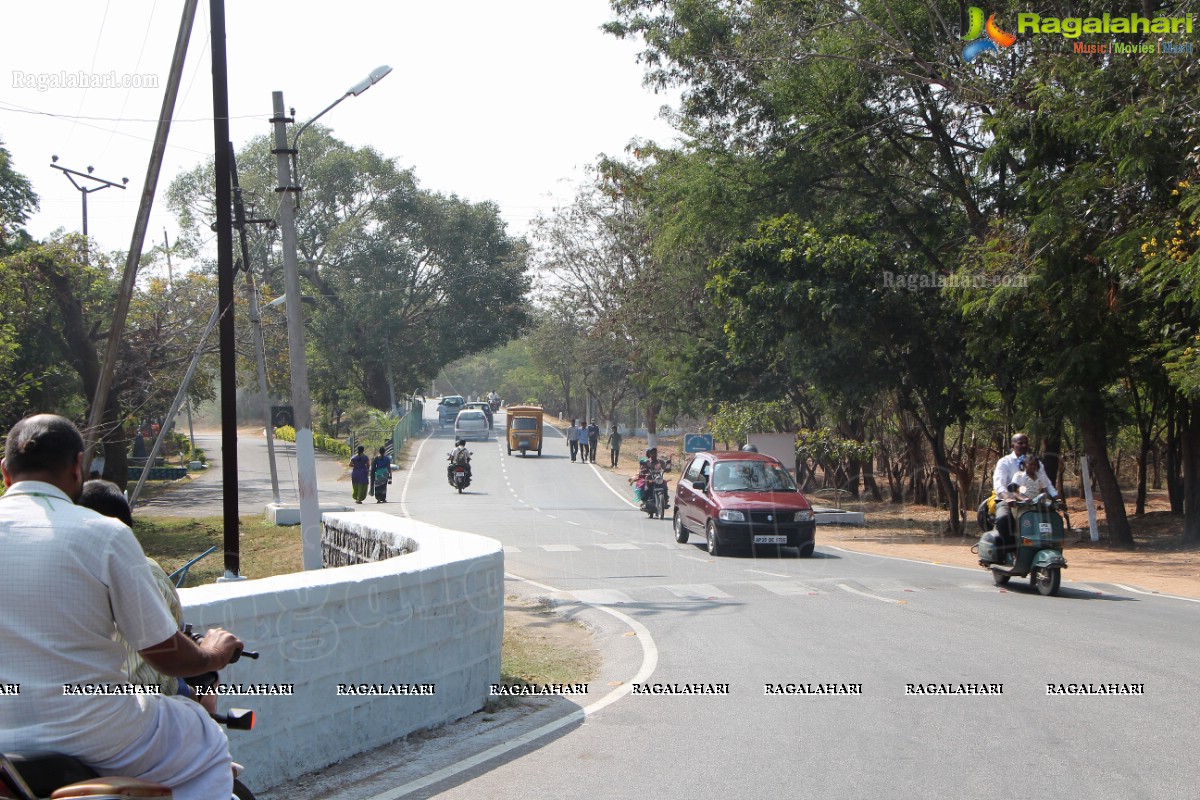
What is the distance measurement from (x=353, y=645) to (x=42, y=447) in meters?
3.33

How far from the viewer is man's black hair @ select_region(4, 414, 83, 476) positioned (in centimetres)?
314

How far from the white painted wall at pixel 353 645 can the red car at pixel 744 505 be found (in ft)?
35.2

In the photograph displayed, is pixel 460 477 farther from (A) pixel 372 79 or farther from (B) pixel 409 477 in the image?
(A) pixel 372 79

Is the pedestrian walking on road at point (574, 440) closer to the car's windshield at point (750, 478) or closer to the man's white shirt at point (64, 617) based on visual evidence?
the car's windshield at point (750, 478)

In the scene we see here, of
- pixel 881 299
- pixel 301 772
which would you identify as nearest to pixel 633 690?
pixel 301 772

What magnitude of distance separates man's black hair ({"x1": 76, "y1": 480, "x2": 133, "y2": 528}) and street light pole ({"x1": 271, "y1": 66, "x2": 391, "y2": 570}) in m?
10.5

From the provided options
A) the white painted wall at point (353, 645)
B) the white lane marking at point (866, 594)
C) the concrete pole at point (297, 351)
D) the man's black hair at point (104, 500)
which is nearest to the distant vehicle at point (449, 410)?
the concrete pole at point (297, 351)

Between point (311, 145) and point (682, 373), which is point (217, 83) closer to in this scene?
point (682, 373)

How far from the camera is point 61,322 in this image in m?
26.9

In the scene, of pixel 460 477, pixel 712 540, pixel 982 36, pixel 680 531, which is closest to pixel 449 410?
pixel 460 477

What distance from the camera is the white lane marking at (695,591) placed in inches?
521

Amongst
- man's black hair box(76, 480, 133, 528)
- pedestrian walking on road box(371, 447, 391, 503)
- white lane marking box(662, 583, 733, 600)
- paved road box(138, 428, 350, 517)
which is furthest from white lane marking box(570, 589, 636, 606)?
pedestrian walking on road box(371, 447, 391, 503)

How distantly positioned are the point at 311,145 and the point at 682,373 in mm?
31755

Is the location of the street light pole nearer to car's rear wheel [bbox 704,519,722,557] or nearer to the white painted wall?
→ car's rear wheel [bbox 704,519,722,557]
